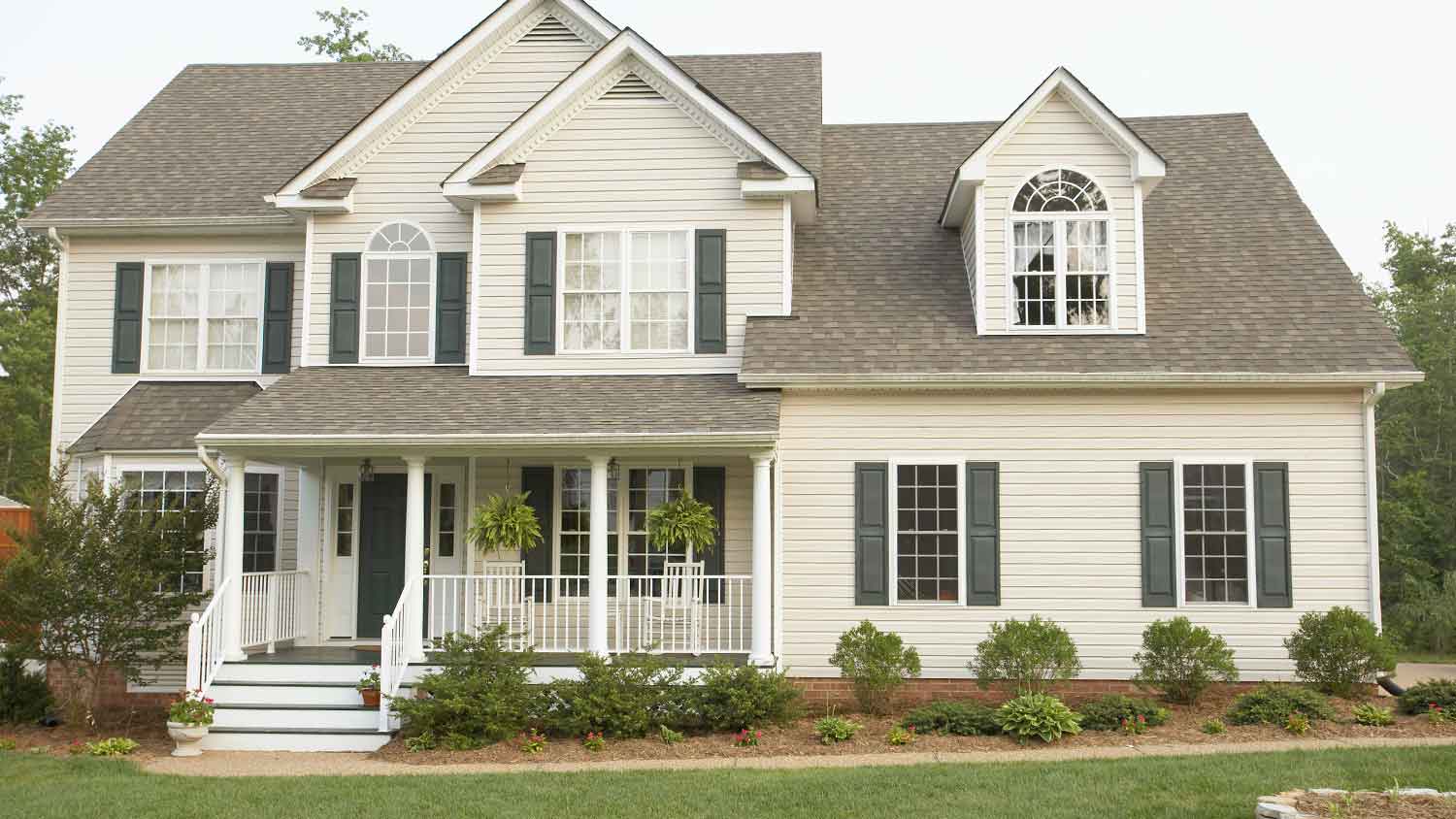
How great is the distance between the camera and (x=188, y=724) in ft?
41.2

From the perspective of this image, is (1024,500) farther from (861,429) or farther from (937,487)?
(861,429)

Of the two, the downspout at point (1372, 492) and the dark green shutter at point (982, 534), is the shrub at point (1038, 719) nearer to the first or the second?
the dark green shutter at point (982, 534)

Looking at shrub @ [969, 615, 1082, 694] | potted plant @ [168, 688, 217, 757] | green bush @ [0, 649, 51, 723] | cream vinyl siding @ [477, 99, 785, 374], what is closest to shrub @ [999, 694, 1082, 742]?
shrub @ [969, 615, 1082, 694]

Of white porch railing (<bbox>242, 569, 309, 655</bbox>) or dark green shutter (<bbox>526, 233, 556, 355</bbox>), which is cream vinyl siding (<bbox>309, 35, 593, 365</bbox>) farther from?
white porch railing (<bbox>242, 569, 309, 655</bbox>)

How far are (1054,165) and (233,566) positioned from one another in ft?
34.5

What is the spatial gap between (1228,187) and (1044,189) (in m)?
3.76

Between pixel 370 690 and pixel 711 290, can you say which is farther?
pixel 711 290

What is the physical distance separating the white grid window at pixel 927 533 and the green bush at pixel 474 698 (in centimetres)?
445

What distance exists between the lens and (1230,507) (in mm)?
14359

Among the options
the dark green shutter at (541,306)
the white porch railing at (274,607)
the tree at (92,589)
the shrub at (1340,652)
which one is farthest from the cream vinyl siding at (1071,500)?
the tree at (92,589)

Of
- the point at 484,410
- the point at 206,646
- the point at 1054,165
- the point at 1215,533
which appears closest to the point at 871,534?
the point at 1215,533

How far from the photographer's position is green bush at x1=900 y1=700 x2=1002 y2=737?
1239 cm

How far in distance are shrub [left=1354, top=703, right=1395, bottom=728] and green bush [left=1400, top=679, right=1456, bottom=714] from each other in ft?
1.76

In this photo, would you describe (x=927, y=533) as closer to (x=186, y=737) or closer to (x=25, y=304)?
(x=186, y=737)
